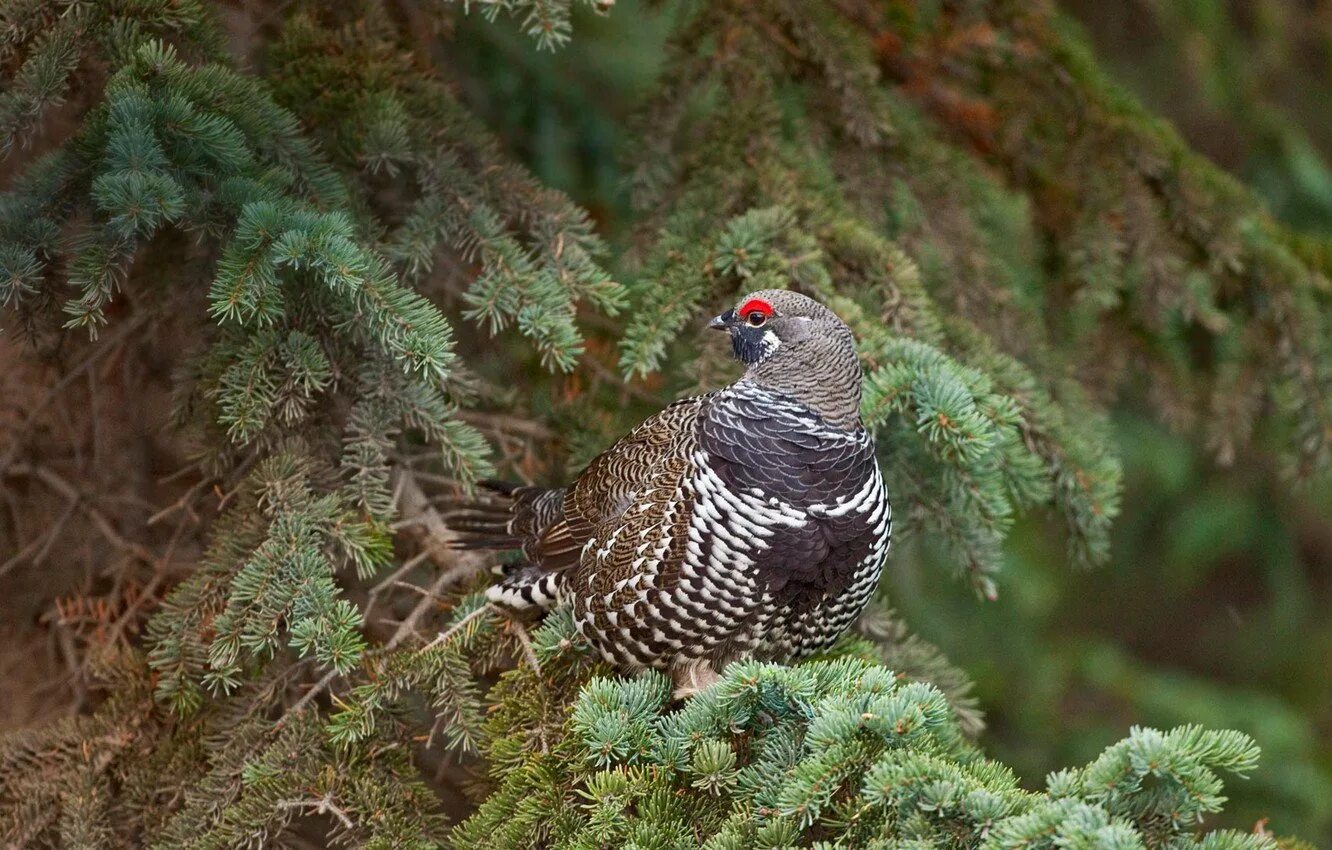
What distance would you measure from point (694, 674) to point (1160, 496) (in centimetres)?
515

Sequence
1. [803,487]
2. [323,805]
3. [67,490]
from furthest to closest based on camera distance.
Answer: [67,490] < [803,487] < [323,805]

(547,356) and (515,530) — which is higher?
(547,356)

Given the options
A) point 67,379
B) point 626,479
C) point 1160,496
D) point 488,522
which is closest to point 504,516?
point 488,522

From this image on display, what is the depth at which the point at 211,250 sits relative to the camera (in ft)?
10.3

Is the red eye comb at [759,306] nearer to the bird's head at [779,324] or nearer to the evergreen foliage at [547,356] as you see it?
the bird's head at [779,324]

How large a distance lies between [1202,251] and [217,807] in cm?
345

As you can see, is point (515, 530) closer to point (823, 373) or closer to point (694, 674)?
point (694, 674)

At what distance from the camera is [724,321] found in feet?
10.0

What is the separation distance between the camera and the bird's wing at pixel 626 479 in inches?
118

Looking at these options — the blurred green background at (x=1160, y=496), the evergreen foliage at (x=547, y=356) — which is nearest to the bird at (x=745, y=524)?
the evergreen foliage at (x=547, y=356)

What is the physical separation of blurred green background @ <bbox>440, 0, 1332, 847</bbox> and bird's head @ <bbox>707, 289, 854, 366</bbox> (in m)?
1.85

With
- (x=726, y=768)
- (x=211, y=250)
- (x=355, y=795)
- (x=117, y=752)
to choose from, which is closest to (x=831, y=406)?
(x=726, y=768)

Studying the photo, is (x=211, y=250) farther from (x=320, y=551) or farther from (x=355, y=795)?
(x=355, y=795)

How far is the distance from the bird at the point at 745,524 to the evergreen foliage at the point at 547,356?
151mm
